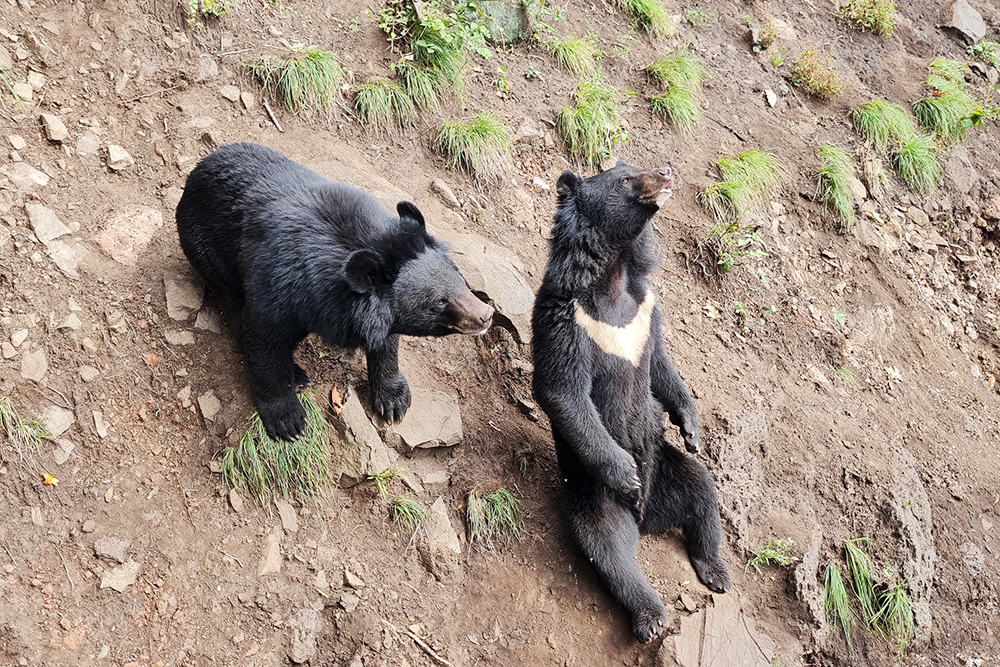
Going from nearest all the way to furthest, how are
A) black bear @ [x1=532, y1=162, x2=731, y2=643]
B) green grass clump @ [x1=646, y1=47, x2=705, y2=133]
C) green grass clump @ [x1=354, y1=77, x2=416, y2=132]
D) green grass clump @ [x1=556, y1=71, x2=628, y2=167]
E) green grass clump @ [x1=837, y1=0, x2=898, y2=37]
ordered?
1. black bear @ [x1=532, y1=162, x2=731, y2=643]
2. green grass clump @ [x1=354, y1=77, x2=416, y2=132]
3. green grass clump @ [x1=556, y1=71, x2=628, y2=167]
4. green grass clump @ [x1=646, y1=47, x2=705, y2=133]
5. green grass clump @ [x1=837, y1=0, x2=898, y2=37]

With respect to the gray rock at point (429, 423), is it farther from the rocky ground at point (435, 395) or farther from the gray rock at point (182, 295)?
the gray rock at point (182, 295)

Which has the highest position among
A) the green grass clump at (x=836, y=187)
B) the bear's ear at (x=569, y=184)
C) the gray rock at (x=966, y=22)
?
the gray rock at (x=966, y=22)

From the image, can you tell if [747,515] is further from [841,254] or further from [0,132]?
[0,132]

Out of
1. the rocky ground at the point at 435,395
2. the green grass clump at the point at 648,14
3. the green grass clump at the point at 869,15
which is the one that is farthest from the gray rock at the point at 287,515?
the green grass clump at the point at 869,15

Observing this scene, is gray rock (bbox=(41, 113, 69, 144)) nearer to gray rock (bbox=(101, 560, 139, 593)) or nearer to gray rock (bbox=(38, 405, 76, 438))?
gray rock (bbox=(38, 405, 76, 438))

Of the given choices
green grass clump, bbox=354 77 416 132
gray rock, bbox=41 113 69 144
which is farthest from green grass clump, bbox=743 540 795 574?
gray rock, bbox=41 113 69 144

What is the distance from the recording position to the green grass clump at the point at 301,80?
5785 mm

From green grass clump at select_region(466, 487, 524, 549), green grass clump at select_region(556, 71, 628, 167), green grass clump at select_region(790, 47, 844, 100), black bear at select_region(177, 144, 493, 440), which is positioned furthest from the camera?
green grass clump at select_region(790, 47, 844, 100)

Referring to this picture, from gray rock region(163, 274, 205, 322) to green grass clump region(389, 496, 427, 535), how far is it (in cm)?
159

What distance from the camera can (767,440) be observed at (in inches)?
215

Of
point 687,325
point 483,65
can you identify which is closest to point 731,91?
point 483,65

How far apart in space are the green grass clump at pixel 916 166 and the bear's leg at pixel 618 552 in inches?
202

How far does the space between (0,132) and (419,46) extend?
9.87ft

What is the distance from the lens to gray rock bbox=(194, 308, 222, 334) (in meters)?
4.55
